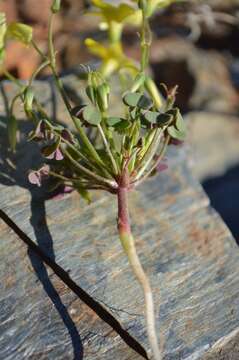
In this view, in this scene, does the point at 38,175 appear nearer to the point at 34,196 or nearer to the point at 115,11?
the point at 34,196

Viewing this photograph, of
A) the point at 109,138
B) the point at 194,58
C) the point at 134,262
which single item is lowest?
the point at 194,58

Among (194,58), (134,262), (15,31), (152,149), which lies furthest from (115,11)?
(194,58)

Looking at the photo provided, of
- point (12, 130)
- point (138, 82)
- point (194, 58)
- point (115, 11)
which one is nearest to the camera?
point (138, 82)

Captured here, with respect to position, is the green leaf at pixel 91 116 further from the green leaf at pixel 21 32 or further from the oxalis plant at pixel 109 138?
the green leaf at pixel 21 32

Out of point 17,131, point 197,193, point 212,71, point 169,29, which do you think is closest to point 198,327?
point 197,193

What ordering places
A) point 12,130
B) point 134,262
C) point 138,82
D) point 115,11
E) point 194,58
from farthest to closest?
point 194,58 → point 115,11 → point 12,130 → point 138,82 → point 134,262

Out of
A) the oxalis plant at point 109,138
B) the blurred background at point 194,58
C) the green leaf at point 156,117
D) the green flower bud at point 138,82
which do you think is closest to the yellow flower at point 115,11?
the oxalis plant at point 109,138
